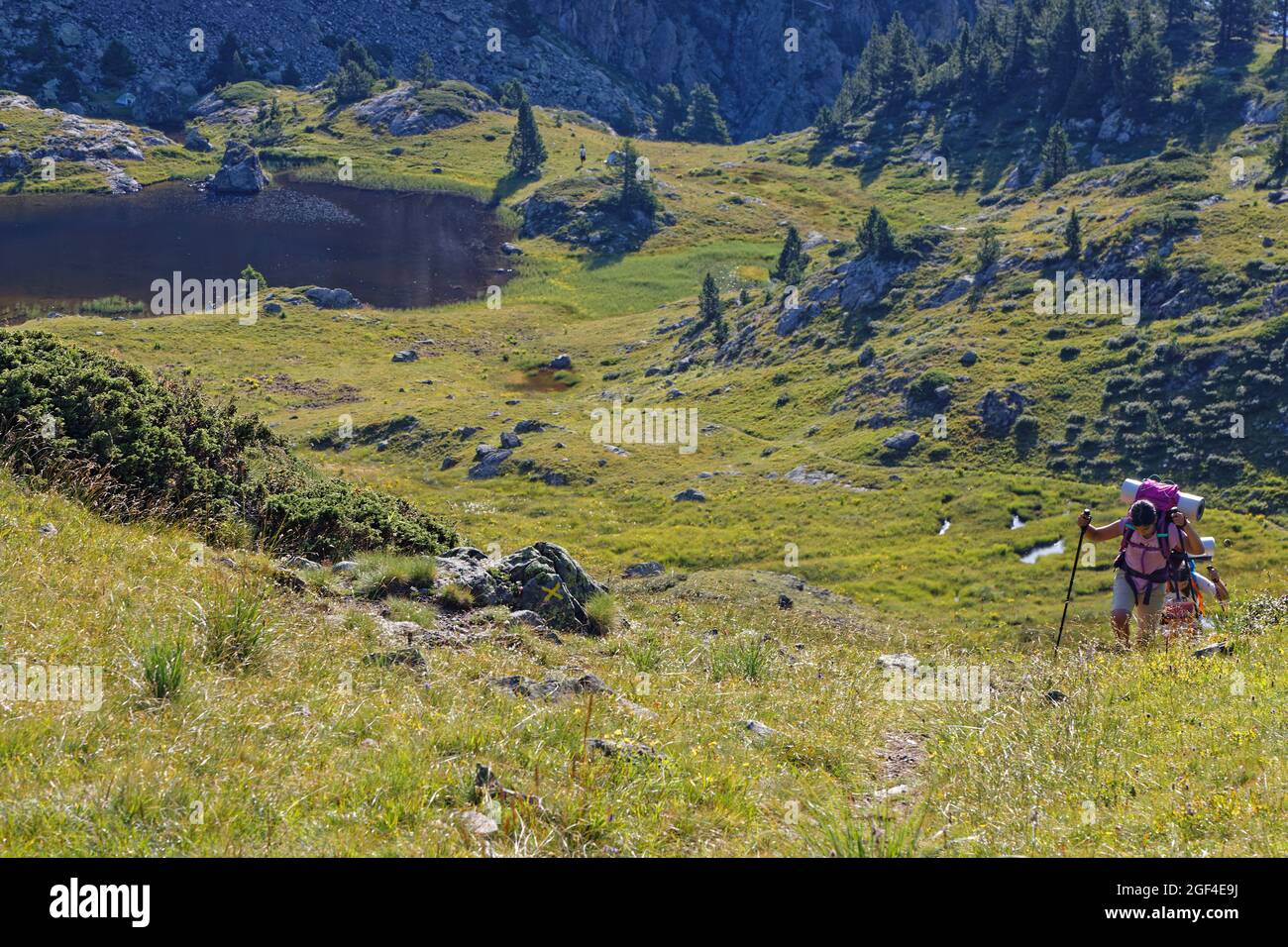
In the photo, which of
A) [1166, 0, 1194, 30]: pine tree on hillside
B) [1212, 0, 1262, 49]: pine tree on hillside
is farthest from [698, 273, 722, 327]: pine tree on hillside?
[1166, 0, 1194, 30]: pine tree on hillside

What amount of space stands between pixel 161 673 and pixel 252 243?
140 meters

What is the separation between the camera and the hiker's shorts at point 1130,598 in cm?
1359

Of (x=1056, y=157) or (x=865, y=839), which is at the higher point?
(x=1056, y=157)

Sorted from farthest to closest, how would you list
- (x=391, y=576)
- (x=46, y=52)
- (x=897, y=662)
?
(x=46, y=52)
(x=897, y=662)
(x=391, y=576)

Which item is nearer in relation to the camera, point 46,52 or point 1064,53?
point 1064,53

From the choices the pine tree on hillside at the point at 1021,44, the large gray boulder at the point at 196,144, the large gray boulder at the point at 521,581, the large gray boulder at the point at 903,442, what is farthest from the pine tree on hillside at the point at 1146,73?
the large gray boulder at the point at 196,144

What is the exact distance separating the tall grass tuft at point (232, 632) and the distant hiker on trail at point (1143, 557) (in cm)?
1096

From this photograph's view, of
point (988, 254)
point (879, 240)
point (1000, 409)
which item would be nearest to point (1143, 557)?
point (1000, 409)

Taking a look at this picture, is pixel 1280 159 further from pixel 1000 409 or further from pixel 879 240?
pixel 1000 409

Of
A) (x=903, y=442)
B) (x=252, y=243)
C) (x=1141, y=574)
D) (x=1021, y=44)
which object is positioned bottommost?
(x=1141, y=574)

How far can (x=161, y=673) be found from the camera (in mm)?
7523

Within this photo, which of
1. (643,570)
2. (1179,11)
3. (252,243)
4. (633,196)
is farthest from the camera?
(1179,11)

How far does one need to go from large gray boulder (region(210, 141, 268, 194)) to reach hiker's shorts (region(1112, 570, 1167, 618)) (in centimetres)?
16715

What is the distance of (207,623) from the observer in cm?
888
